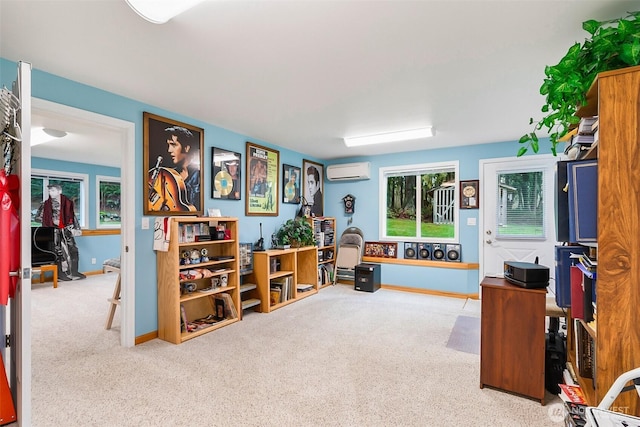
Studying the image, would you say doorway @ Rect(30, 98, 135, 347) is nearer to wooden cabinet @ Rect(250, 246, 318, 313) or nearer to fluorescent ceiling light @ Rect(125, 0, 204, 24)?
wooden cabinet @ Rect(250, 246, 318, 313)

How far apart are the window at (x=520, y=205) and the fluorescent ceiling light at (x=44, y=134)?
607 centimetres

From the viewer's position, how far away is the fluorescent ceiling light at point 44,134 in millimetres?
3961

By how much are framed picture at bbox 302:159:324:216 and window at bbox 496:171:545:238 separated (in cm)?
292

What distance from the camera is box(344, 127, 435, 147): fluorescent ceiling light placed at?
12.8ft

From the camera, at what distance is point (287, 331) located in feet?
10.9

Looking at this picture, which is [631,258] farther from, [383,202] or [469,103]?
[383,202]

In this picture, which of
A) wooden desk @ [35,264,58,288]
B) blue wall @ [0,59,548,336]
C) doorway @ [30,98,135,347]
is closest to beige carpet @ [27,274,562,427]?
doorway @ [30,98,135,347]

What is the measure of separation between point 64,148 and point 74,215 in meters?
1.56

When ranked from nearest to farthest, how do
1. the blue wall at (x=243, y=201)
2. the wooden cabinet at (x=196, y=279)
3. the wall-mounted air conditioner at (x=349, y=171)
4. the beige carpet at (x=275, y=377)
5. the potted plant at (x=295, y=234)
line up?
the beige carpet at (x=275, y=377) → the blue wall at (x=243, y=201) → the wooden cabinet at (x=196, y=279) → the potted plant at (x=295, y=234) → the wall-mounted air conditioner at (x=349, y=171)

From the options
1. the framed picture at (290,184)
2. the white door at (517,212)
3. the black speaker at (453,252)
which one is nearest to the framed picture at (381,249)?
the black speaker at (453,252)

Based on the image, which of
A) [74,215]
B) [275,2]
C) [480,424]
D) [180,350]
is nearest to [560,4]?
[275,2]

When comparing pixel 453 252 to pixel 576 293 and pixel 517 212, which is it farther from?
pixel 576 293

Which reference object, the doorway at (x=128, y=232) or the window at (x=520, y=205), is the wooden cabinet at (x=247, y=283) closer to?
the doorway at (x=128, y=232)

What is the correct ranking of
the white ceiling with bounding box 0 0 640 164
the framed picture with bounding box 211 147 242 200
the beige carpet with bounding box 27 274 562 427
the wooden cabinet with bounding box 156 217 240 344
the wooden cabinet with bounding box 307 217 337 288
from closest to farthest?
the white ceiling with bounding box 0 0 640 164 < the beige carpet with bounding box 27 274 562 427 < the wooden cabinet with bounding box 156 217 240 344 < the framed picture with bounding box 211 147 242 200 < the wooden cabinet with bounding box 307 217 337 288
